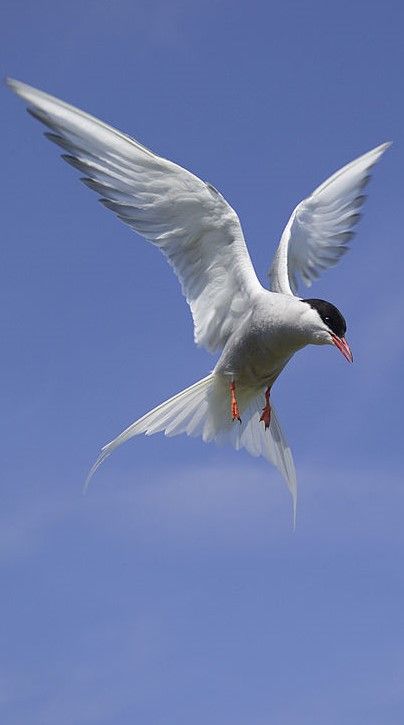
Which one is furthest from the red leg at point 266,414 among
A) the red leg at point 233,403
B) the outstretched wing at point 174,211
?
the outstretched wing at point 174,211

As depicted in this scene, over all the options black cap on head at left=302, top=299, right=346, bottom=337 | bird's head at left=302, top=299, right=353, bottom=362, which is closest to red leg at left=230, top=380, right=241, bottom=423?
bird's head at left=302, top=299, right=353, bottom=362

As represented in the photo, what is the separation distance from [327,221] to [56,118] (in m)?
4.71

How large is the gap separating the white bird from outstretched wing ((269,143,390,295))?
644mm

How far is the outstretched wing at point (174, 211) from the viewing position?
30.0 ft

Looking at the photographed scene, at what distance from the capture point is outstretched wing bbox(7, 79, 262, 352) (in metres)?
9.16

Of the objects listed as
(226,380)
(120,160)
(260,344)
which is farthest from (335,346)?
(120,160)

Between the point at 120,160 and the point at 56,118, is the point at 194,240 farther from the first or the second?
the point at 56,118

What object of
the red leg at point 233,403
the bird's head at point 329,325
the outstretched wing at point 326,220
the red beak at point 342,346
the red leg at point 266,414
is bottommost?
the red leg at point 266,414

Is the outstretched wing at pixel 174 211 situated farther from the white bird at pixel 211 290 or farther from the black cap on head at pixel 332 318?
the black cap on head at pixel 332 318

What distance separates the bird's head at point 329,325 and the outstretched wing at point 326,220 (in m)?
2.90

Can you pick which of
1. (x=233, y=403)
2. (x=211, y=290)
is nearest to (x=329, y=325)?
(x=233, y=403)

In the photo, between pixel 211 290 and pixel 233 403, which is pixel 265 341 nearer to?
pixel 233 403

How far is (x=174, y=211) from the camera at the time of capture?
33.4ft

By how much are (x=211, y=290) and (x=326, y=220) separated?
8.41 feet
